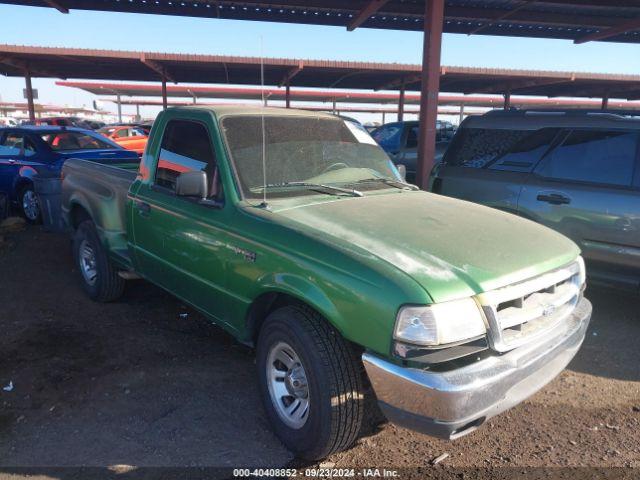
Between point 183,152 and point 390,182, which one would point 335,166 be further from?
point 183,152

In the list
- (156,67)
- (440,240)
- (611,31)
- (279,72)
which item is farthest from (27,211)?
(611,31)

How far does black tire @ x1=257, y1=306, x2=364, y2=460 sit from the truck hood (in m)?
0.48

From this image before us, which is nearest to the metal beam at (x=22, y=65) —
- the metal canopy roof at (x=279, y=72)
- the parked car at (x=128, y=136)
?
the metal canopy roof at (x=279, y=72)

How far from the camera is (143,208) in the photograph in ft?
13.3

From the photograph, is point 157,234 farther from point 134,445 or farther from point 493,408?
point 493,408

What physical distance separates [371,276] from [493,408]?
2.83 feet

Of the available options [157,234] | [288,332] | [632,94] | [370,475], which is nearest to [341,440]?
[370,475]

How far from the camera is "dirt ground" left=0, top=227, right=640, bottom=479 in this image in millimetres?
2846

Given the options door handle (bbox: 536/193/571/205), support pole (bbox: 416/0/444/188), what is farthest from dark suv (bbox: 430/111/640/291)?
support pole (bbox: 416/0/444/188)

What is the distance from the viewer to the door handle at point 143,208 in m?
4.00

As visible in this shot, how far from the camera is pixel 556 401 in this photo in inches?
137

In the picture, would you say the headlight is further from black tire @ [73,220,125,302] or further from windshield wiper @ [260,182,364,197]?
black tire @ [73,220,125,302]

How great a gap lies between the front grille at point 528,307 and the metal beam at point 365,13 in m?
8.54

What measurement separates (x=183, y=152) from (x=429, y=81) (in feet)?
21.8
